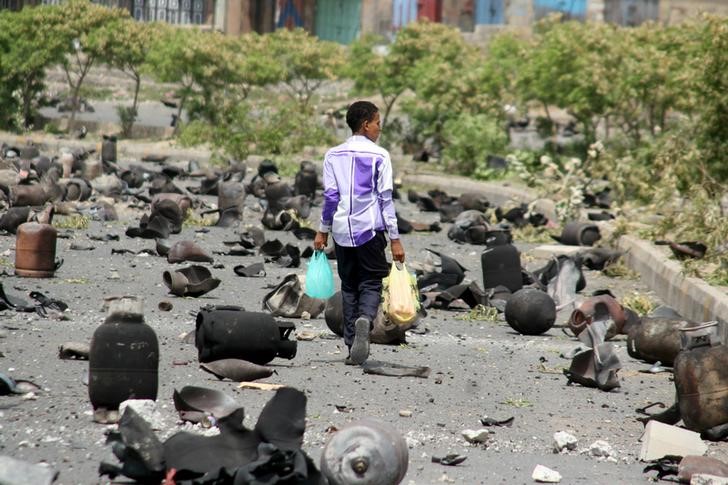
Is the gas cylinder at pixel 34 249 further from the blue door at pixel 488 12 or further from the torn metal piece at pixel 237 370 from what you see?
the blue door at pixel 488 12

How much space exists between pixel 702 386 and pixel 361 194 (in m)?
2.30

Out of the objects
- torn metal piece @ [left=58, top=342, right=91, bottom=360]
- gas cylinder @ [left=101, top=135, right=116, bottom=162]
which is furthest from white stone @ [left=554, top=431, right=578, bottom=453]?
gas cylinder @ [left=101, top=135, right=116, bottom=162]

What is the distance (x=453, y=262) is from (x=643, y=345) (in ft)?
10.3

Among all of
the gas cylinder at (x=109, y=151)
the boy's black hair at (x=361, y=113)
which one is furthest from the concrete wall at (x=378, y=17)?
the boy's black hair at (x=361, y=113)

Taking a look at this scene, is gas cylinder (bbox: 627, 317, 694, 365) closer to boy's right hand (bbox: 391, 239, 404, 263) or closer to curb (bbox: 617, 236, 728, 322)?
curb (bbox: 617, 236, 728, 322)

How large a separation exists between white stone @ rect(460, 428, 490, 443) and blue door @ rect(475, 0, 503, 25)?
138 ft

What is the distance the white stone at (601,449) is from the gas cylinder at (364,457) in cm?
146

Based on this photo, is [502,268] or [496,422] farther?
[502,268]

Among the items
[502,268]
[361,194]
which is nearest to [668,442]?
[361,194]

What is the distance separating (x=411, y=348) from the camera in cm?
914

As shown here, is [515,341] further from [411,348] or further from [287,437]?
[287,437]

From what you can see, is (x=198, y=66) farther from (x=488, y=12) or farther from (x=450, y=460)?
(x=450, y=460)

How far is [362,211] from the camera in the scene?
8.07m

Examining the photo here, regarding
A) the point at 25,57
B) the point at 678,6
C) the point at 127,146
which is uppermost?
the point at 678,6
